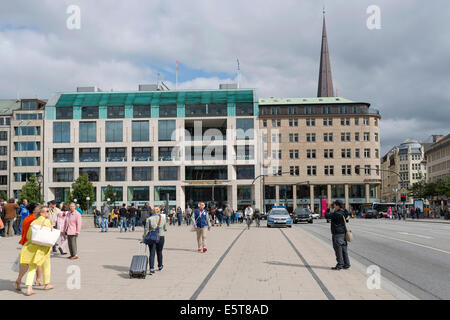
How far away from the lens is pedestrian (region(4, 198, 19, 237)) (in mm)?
22253

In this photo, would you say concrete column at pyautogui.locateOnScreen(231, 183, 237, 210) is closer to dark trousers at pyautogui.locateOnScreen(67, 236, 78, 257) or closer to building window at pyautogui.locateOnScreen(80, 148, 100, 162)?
building window at pyautogui.locateOnScreen(80, 148, 100, 162)

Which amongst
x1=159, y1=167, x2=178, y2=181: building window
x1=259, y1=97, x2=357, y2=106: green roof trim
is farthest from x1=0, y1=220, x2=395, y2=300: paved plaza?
x1=259, y1=97, x2=357, y2=106: green roof trim

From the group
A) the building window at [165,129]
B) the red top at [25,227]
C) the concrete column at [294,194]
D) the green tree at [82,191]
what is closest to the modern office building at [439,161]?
the concrete column at [294,194]

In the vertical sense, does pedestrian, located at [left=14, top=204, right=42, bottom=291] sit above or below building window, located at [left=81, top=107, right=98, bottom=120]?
below

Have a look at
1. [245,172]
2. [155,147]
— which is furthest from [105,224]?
[245,172]

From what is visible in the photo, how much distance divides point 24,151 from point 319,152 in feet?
166

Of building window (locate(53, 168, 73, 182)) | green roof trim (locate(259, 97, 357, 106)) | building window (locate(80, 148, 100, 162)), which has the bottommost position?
building window (locate(53, 168, 73, 182))

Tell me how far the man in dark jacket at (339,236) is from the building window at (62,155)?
71.7 m

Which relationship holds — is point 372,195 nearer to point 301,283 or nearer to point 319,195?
point 319,195

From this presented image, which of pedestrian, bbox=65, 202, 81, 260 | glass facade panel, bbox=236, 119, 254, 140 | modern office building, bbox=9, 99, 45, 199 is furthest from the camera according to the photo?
modern office building, bbox=9, 99, 45, 199

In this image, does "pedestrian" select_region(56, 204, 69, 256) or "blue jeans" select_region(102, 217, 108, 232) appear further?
"blue jeans" select_region(102, 217, 108, 232)

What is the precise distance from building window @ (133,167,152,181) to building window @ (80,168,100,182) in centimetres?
589

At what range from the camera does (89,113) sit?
258 feet

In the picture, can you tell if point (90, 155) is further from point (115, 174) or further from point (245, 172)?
point (245, 172)
